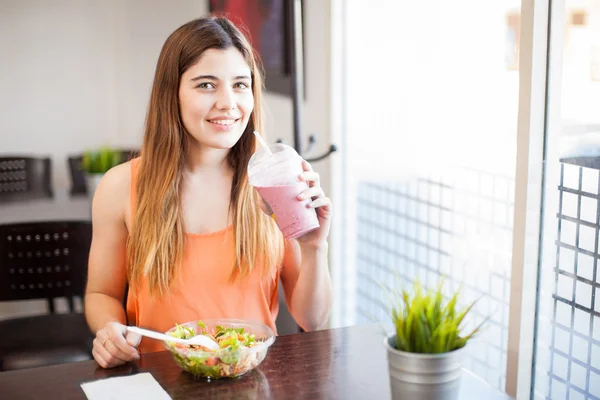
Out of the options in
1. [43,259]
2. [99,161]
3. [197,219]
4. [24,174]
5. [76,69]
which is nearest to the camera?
[197,219]

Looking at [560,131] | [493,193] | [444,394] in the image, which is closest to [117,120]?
[493,193]

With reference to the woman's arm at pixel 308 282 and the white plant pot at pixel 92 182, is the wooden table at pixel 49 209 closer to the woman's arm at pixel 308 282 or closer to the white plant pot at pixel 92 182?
the white plant pot at pixel 92 182

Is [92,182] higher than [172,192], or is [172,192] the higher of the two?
[172,192]

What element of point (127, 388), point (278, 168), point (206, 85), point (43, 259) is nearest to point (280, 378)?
point (127, 388)

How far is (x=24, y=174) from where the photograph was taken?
3.84 meters

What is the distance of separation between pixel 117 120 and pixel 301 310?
148 inches

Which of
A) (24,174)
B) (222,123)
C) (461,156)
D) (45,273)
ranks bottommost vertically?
(45,273)

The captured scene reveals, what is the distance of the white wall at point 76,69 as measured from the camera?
476 centimetres

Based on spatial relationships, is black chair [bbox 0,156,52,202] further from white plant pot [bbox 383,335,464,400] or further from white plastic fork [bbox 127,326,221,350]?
white plant pot [bbox 383,335,464,400]

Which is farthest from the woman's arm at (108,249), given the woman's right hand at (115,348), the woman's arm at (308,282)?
the woman's arm at (308,282)

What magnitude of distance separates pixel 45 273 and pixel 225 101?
1.12 m

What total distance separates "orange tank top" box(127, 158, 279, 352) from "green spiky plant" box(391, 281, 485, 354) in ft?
1.93

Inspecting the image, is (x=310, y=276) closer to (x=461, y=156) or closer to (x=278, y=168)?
(x=278, y=168)

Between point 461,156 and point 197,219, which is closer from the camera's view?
point 197,219
